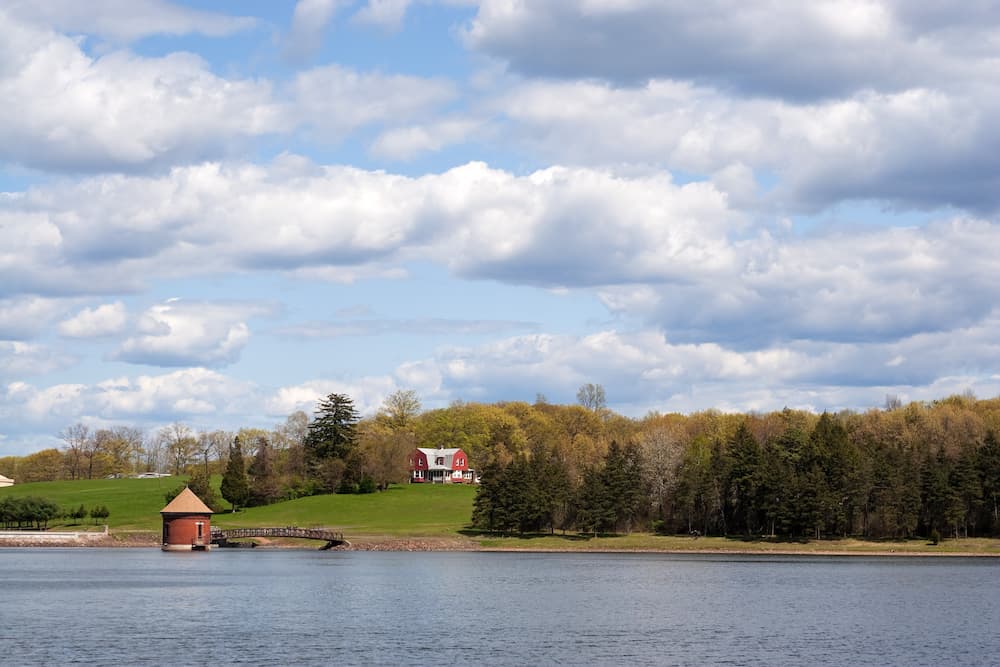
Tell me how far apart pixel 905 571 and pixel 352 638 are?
197 feet

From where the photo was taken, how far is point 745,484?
414 ft

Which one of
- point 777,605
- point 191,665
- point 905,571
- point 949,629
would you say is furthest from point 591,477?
point 191,665

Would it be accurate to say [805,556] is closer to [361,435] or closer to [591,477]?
[591,477]

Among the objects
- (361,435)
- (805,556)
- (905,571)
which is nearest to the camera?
(905,571)

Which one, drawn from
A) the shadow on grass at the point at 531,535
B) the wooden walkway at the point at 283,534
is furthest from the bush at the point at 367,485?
the shadow on grass at the point at 531,535

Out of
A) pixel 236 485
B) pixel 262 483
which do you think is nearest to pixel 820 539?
pixel 262 483

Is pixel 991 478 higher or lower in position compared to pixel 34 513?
higher

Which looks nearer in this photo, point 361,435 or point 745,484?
point 745,484

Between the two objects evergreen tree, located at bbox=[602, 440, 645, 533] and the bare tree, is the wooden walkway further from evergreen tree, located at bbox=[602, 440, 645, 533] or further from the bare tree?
the bare tree

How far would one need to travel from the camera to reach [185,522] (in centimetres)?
12131

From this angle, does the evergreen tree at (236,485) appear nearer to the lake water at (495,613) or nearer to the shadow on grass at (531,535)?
the shadow on grass at (531,535)

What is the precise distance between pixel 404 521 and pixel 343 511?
12.6m

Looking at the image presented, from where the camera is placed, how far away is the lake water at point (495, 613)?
47.7 metres

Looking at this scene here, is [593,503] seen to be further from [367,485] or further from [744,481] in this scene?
[367,485]
